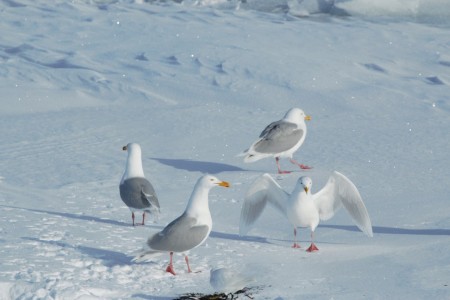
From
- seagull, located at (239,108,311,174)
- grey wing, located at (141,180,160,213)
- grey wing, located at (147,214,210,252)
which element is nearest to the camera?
grey wing, located at (147,214,210,252)

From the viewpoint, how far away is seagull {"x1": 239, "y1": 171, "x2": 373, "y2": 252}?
19.2 ft

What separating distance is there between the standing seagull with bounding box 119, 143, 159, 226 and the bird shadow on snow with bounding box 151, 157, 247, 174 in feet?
5.53

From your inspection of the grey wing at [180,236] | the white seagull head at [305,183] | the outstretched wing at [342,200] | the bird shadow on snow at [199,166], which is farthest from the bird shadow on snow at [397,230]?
the bird shadow on snow at [199,166]

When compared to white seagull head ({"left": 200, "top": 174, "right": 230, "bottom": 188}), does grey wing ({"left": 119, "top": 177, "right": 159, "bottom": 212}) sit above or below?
below

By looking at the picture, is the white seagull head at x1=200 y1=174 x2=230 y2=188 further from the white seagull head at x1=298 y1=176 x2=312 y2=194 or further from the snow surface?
the white seagull head at x1=298 y1=176 x2=312 y2=194

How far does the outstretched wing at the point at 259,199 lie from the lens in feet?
19.9

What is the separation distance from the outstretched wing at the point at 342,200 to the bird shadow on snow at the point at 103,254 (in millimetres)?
1487

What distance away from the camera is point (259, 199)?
6.17 meters

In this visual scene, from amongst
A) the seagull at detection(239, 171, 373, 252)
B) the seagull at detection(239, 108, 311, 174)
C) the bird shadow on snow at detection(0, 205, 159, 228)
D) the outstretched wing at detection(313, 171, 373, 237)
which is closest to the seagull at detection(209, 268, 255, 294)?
the seagull at detection(239, 171, 373, 252)

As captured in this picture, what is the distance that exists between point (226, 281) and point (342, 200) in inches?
69.0

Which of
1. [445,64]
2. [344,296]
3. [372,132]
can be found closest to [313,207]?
[344,296]

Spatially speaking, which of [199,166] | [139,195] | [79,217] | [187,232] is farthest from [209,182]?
[199,166]

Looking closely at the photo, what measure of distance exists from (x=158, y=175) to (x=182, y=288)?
3.46m

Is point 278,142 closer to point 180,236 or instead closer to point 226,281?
point 180,236
